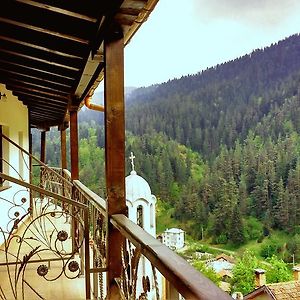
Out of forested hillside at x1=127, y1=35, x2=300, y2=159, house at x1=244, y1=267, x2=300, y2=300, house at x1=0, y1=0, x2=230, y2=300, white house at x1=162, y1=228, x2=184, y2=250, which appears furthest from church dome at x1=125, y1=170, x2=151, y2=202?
forested hillside at x1=127, y1=35, x2=300, y2=159

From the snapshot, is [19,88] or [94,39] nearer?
[94,39]

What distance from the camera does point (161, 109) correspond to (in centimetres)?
2716

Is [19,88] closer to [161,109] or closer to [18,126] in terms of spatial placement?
[18,126]

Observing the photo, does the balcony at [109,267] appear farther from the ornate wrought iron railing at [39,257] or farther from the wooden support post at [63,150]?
the wooden support post at [63,150]

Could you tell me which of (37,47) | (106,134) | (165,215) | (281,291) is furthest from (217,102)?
(106,134)

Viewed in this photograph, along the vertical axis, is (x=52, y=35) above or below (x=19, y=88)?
below

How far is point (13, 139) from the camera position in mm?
7070

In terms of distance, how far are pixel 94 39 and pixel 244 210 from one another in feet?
62.2

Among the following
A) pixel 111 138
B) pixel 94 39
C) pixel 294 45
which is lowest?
pixel 111 138

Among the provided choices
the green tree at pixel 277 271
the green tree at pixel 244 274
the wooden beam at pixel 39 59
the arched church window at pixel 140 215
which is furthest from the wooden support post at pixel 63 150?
the green tree at pixel 277 271

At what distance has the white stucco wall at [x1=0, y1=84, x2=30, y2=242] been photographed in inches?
228

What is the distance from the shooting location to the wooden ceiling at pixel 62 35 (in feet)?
7.51

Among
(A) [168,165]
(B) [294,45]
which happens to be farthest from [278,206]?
(B) [294,45]

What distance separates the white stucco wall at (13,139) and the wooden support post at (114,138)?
9.44ft
